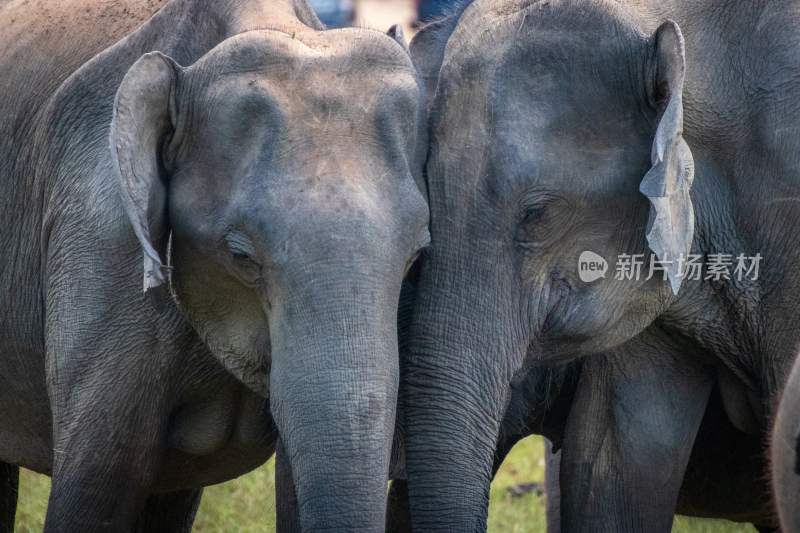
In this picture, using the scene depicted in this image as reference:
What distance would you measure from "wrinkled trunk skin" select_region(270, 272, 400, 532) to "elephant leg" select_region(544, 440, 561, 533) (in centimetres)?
162

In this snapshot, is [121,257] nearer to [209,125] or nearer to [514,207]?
[209,125]

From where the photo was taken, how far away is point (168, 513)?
482cm

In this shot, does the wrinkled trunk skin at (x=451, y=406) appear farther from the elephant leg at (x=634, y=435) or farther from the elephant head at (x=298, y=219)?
the elephant leg at (x=634, y=435)

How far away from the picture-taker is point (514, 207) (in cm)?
380

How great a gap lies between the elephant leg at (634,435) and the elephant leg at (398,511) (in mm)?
763

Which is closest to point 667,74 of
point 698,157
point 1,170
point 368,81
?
point 698,157

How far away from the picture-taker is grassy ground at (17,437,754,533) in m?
5.52

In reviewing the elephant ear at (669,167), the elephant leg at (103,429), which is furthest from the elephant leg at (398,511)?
the elephant ear at (669,167)

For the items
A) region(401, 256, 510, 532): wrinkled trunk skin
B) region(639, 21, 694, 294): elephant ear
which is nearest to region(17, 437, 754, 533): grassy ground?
region(401, 256, 510, 532): wrinkled trunk skin

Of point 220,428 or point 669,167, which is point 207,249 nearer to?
point 220,428

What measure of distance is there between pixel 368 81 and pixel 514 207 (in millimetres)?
446

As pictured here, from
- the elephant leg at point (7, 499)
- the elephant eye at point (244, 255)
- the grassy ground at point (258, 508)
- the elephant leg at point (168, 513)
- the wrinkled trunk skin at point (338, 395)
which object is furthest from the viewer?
the grassy ground at point (258, 508)

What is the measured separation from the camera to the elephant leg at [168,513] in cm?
480

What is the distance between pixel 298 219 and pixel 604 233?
2.64 ft
